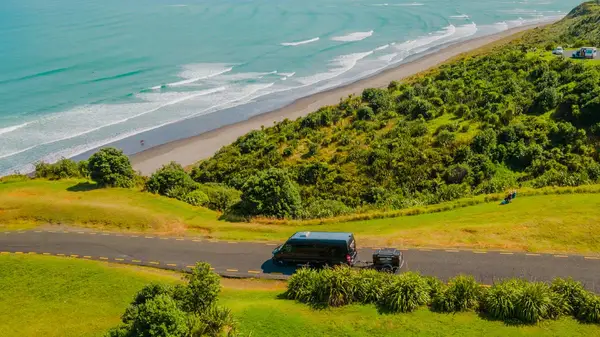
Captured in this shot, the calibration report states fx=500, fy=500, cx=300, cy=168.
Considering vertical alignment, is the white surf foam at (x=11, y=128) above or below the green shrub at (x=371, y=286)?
above

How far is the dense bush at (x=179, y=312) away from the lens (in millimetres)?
19391

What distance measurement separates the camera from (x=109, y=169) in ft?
144

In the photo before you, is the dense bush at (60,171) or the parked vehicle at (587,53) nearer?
the dense bush at (60,171)

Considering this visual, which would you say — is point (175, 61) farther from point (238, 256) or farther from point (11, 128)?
point (238, 256)

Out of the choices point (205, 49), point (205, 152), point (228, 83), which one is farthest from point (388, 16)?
point (205, 152)

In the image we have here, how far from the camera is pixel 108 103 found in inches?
3406

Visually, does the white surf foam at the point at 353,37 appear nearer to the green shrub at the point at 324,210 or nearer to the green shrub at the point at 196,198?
the green shrub at the point at 196,198

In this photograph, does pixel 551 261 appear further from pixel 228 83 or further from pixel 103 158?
pixel 228 83

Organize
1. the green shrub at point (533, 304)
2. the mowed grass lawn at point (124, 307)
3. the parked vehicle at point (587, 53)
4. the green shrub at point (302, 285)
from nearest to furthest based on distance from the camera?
the green shrub at point (533, 304), the mowed grass lawn at point (124, 307), the green shrub at point (302, 285), the parked vehicle at point (587, 53)

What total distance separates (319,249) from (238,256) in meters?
6.05

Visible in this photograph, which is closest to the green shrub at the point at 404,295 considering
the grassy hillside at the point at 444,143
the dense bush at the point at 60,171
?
the grassy hillside at the point at 444,143

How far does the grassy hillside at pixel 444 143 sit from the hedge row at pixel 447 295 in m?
12.8

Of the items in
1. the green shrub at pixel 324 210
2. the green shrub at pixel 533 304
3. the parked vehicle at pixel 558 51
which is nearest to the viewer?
the green shrub at pixel 533 304

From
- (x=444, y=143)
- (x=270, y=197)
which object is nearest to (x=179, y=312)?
(x=270, y=197)
